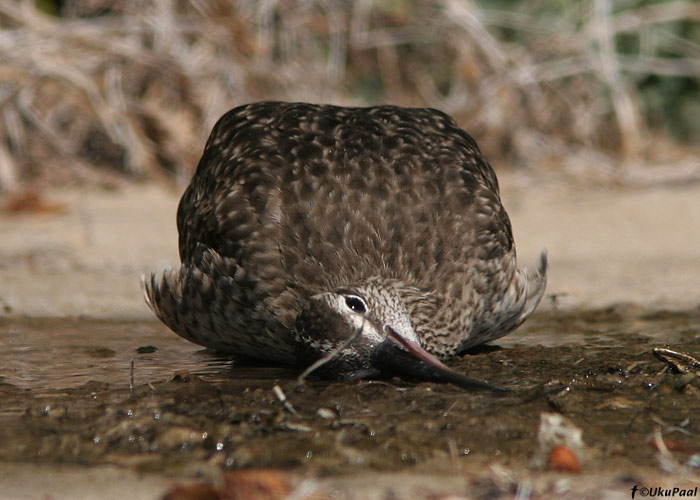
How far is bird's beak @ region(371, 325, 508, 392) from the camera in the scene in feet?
12.2

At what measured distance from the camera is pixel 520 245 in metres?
7.05

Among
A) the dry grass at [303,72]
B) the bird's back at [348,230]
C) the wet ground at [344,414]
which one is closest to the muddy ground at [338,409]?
the wet ground at [344,414]

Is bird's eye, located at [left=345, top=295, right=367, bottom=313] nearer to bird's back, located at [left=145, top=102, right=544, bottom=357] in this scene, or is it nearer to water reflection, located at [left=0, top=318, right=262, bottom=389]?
bird's back, located at [left=145, top=102, right=544, bottom=357]

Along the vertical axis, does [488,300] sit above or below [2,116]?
below

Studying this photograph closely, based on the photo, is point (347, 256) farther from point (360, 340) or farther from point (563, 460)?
point (563, 460)

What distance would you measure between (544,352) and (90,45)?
5.08 meters

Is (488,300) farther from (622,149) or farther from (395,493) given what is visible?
(622,149)

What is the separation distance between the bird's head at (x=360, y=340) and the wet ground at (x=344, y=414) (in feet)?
0.20

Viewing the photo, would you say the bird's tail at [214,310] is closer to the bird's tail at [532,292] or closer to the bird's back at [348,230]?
the bird's back at [348,230]

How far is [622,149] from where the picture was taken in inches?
360

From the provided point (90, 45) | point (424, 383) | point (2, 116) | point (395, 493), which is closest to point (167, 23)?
point (90, 45)

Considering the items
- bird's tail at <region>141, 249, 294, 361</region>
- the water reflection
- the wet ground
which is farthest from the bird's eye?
the water reflection

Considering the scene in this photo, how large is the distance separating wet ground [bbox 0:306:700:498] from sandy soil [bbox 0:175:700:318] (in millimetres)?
1141

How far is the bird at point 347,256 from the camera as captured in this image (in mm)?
3895
